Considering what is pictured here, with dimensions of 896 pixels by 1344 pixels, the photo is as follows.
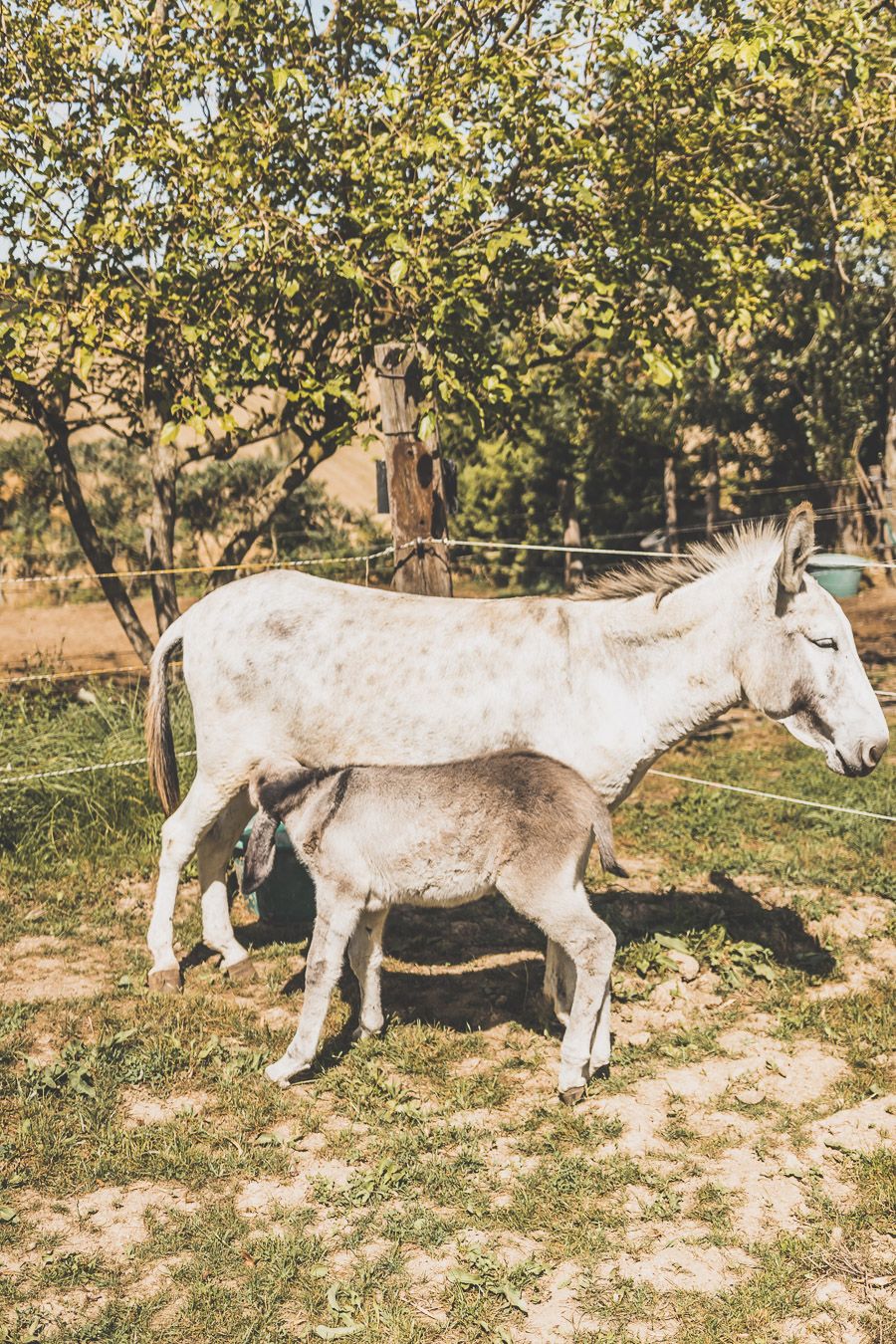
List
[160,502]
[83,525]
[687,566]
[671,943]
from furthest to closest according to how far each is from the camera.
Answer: [83,525]
[160,502]
[671,943]
[687,566]

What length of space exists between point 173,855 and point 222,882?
0.36 meters

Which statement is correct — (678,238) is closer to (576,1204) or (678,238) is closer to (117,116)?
(117,116)

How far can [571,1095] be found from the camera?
15.2 ft

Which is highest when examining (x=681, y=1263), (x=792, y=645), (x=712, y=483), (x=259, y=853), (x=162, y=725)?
(x=712, y=483)

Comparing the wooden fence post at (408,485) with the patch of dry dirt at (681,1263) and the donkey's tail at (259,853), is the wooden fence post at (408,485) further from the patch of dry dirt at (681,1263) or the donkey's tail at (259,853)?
the patch of dry dirt at (681,1263)

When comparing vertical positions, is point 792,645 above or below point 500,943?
above

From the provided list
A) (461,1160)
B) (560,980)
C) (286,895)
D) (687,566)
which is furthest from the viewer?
(286,895)

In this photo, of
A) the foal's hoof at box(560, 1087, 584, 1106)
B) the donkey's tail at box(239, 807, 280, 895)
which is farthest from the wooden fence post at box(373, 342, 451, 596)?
the foal's hoof at box(560, 1087, 584, 1106)

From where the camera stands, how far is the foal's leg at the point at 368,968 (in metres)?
5.16

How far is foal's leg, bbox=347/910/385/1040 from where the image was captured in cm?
516

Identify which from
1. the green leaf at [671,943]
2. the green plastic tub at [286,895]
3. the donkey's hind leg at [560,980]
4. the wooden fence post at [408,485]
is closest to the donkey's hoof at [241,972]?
the green plastic tub at [286,895]

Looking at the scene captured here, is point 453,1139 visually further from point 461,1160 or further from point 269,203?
point 269,203

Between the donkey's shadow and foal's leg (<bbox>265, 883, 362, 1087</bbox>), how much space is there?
0.74 meters

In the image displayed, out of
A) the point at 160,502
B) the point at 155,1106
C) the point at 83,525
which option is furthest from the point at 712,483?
the point at 155,1106
